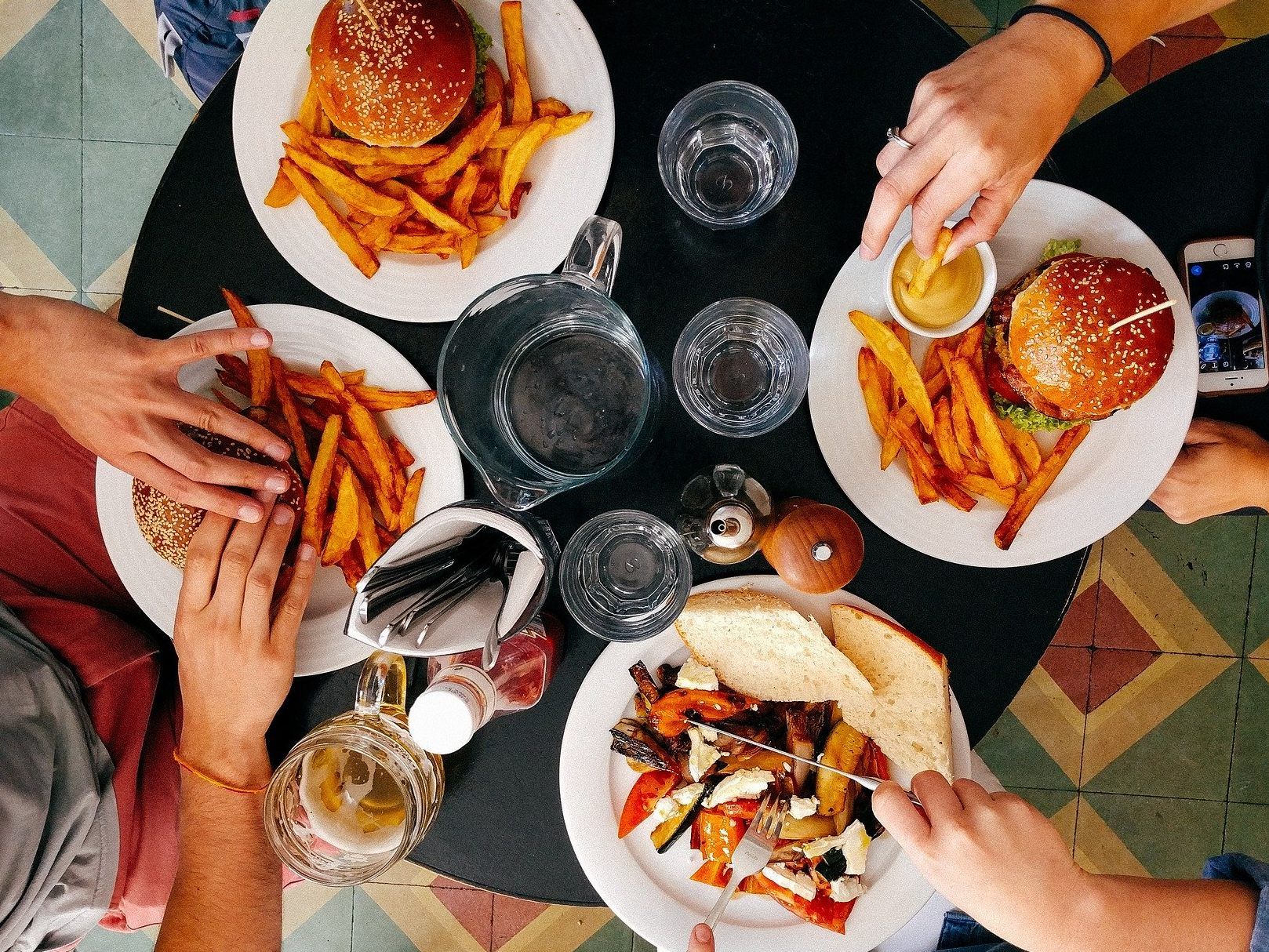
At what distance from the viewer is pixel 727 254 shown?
1662mm

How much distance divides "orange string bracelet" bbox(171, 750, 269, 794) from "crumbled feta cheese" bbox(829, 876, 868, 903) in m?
1.11

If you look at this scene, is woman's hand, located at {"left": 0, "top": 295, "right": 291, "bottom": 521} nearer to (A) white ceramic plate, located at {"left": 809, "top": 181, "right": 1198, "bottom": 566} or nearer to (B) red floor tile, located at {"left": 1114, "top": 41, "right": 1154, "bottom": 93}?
(A) white ceramic plate, located at {"left": 809, "top": 181, "right": 1198, "bottom": 566}

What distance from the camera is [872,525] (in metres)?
1.67

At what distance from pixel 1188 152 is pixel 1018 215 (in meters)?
0.38

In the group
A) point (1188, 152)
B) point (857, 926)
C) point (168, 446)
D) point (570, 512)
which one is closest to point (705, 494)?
point (570, 512)

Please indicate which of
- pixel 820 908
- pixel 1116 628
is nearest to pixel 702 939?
pixel 820 908

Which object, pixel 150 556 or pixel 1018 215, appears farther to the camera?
pixel 150 556

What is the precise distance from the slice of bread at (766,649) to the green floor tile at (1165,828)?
66.9 inches

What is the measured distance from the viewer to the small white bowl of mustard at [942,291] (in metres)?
1.53

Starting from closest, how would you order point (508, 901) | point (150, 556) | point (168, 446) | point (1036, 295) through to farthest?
point (1036, 295) → point (168, 446) → point (150, 556) → point (508, 901)

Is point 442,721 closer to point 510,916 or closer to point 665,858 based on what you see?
point 665,858

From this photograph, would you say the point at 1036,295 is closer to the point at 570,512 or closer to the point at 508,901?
the point at 570,512

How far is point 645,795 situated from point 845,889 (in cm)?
42

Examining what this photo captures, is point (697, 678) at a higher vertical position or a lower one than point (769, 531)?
lower
